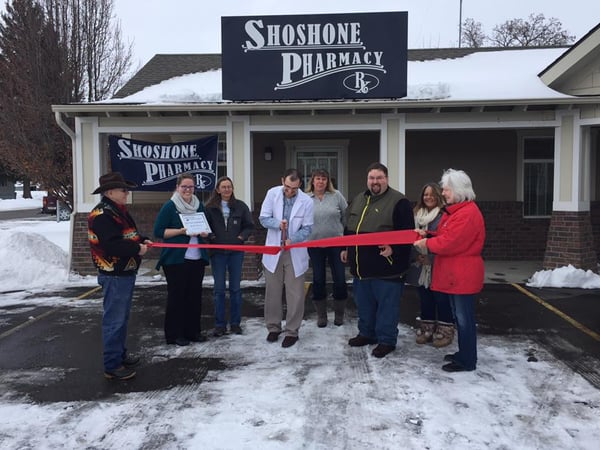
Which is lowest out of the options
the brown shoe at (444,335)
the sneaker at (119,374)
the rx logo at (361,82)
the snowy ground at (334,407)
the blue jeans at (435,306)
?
the snowy ground at (334,407)

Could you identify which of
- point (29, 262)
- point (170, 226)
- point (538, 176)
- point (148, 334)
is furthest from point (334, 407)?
point (538, 176)

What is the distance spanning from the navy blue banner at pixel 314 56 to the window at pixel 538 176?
4364 millimetres

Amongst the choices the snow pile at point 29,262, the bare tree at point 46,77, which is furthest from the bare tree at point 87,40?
the snow pile at point 29,262

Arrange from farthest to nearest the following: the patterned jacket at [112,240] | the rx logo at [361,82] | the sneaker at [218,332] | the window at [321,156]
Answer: the window at [321,156] → the rx logo at [361,82] → the sneaker at [218,332] → the patterned jacket at [112,240]

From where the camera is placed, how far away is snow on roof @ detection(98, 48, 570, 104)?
972 centimetres

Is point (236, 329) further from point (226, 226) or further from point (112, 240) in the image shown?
point (112, 240)

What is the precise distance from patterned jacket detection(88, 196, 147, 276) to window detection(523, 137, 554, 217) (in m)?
9.90

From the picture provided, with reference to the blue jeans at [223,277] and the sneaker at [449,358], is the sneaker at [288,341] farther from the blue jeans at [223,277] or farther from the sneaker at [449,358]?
the sneaker at [449,358]

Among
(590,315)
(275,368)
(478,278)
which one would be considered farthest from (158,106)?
(590,315)

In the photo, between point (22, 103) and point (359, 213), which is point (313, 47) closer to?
point (359, 213)

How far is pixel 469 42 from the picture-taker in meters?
38.8

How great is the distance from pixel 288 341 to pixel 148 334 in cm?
172

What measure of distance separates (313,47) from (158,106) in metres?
3.02

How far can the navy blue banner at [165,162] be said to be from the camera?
31.2ft
